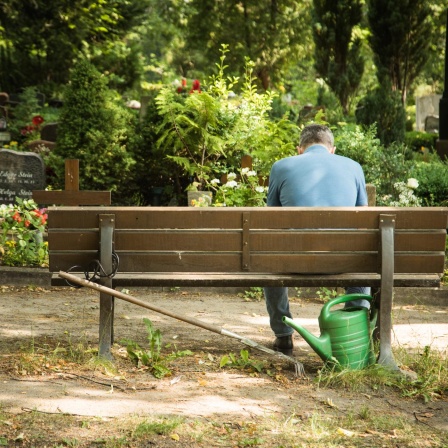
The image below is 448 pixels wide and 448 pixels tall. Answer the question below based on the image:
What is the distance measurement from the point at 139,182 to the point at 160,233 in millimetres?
6440

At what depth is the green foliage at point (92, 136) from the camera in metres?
11.0

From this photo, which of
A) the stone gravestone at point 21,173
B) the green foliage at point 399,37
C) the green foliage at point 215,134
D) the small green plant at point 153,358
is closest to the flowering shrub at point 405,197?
the green foliage at point 215,134

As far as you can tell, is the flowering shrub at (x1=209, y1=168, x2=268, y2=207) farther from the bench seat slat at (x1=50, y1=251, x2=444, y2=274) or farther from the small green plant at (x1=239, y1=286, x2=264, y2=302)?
the bench seat slat at (x1=50, y1=251, x2=444, y2=274)

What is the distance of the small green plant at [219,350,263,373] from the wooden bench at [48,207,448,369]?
0.44m

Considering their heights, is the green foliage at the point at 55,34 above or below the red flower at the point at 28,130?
above

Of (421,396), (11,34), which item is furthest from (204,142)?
(11,34)

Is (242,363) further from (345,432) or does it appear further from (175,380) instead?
(345,432)

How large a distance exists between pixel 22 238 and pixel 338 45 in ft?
56.5

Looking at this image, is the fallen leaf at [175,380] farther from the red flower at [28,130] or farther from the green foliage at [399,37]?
the green foliage at [399,37]

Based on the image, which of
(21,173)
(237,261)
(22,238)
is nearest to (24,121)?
(21,173)

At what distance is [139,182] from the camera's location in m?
11.4

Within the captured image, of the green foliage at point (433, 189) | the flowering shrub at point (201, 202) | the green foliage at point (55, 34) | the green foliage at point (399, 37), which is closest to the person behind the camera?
the flowering shrub at point (201, 202)

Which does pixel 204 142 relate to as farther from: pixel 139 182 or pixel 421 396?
pixel 421 396

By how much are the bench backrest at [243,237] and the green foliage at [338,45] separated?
60.9ft
